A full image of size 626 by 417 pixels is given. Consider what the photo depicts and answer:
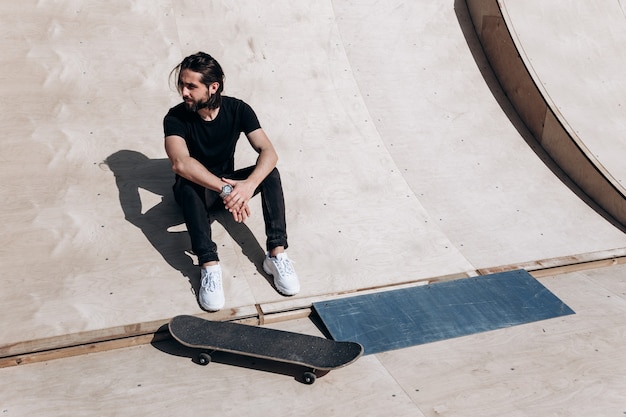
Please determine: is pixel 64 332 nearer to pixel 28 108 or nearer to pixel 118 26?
pixel 28 108

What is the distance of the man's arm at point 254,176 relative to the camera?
4.59m

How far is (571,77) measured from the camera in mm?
7488

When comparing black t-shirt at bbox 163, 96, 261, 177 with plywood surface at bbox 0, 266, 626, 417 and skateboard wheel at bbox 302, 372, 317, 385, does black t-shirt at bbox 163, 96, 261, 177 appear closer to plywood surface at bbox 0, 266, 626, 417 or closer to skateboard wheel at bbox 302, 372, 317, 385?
plywood surface at bbox 0, 266, 626, 417

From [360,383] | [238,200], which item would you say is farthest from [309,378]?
[238,200]

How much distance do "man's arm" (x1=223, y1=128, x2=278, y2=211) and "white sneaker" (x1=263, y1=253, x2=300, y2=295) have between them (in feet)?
1.92

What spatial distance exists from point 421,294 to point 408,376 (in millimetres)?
1012

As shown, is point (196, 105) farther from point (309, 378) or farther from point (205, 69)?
point (309, 378)

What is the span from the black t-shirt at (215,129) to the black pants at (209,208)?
0.65 feet

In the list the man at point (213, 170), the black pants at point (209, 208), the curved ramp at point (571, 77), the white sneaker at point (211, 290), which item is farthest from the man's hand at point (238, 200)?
the curved ramp at point (571, 77)

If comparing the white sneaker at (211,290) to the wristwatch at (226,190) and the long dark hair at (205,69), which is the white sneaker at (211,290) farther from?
the long dark hair at (205,69)

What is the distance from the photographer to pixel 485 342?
4695 millimetres

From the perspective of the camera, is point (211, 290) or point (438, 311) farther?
point (438, 311)

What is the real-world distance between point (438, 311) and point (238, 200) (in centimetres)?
175

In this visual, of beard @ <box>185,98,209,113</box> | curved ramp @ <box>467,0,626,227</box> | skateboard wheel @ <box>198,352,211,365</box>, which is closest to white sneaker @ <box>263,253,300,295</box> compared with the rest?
skateboard wheel @ <box>198,352,211,365</box>
